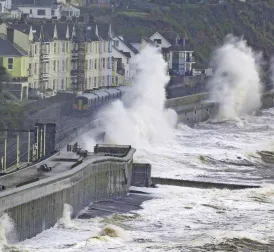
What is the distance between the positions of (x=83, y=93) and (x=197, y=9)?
55.8 meters

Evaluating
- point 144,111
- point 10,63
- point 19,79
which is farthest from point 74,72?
point 19,79

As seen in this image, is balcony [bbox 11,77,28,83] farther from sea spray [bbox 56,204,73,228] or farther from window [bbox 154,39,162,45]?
window [bbox 154,39,162,45]

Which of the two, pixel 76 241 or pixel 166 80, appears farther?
pixel 166 80

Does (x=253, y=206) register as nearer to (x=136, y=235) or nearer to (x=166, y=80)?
(x=136, y=235)

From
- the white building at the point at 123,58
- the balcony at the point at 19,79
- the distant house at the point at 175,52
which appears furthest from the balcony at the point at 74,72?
the distant house at the point at 175,52

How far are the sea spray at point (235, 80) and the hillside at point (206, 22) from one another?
2064 millimetres

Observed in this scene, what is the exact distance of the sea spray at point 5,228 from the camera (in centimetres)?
3309

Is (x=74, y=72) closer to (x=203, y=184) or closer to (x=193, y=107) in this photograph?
(x=193, y=107)

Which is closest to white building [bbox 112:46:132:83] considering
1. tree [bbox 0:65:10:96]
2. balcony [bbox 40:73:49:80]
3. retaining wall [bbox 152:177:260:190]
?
balcony [bbox 40:73:49:80]

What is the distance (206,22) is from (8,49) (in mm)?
55066

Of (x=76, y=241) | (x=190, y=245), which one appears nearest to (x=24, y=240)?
(x=76, y=241)

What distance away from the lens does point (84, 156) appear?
43.5 meters

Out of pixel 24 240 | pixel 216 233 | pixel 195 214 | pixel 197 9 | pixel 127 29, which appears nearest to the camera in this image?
Answer: pixel 24 240

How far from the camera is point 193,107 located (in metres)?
76.1
